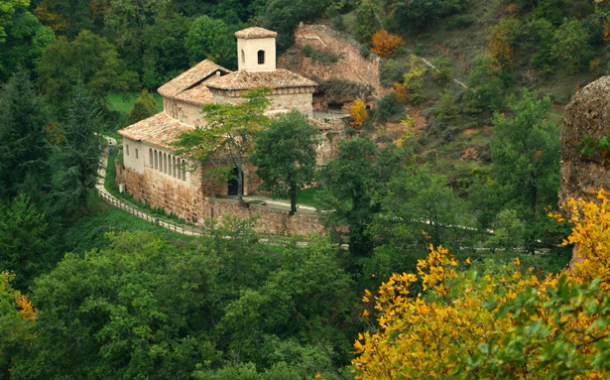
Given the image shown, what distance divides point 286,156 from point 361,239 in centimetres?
652

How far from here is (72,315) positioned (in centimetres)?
4097

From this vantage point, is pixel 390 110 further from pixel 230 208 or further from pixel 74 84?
pixel 74 84

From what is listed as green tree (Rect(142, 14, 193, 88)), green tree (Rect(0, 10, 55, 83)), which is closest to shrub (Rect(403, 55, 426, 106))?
green tree (Rect(142, 14, 193, 88))

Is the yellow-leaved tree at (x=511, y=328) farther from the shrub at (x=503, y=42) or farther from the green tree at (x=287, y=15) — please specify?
the green tree at (x=287, y=15)

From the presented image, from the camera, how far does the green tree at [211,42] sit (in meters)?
75.4

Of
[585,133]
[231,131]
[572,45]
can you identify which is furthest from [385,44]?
[585,133]

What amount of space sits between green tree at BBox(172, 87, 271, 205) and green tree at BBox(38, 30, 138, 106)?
17341 millimetres

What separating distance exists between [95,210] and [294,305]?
62.8 feet

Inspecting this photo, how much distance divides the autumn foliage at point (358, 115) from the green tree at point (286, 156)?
332 inches

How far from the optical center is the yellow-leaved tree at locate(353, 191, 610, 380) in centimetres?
1374

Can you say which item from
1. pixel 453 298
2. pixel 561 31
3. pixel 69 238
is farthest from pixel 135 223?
pixel 453 298

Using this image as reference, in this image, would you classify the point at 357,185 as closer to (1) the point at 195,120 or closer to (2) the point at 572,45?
(1) the point at 195,120

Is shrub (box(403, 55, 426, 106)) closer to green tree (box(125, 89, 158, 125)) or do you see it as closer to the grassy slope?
the grassy slope

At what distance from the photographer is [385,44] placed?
205ft
